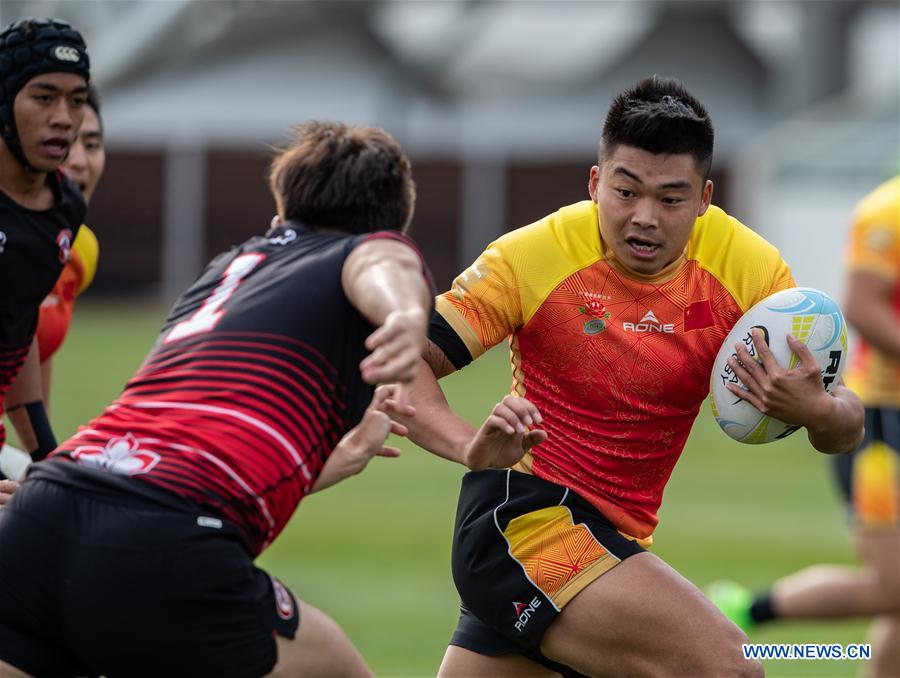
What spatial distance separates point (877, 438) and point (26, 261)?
12.9 feet

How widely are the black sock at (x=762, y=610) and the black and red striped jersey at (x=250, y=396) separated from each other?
14.0 ft

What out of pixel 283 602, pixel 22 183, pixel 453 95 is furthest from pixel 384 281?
pixel 453 95

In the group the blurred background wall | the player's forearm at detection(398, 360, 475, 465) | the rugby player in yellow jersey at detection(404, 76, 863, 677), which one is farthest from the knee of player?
the blurred background wall

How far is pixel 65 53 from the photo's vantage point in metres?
4.99

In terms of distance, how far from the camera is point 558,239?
487 centimetres

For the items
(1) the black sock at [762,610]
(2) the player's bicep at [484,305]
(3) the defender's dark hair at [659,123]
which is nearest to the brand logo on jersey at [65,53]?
(2) the player's bicep at [484,305]

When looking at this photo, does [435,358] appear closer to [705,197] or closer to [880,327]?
[705,197]

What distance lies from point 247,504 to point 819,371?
1.84m

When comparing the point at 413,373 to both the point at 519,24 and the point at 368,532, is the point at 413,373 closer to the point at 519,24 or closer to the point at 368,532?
the point at 368,532

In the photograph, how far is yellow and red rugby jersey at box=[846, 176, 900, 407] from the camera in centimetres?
696

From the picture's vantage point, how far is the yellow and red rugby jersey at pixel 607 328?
4.80 m

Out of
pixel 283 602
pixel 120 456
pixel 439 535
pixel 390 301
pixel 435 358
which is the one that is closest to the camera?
pixel 390 301

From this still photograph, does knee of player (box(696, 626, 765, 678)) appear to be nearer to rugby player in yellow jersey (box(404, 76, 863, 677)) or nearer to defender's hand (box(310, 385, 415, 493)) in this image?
rugby player in yellow jersey (box(404, 76, 863, 677))

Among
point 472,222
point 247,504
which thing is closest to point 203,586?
point 247,504
